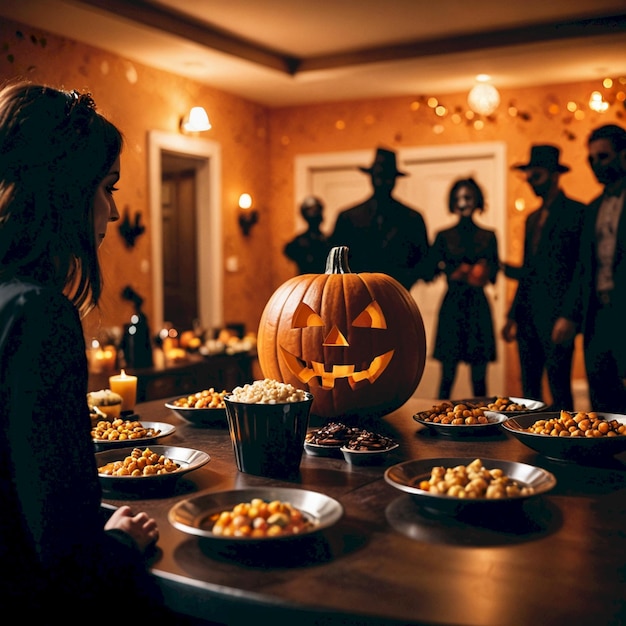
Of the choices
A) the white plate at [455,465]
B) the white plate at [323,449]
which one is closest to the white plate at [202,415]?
the white plate at [323,449]

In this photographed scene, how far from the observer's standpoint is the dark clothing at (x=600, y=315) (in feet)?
12.2

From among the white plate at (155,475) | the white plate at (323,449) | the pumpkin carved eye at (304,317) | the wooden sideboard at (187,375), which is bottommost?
the wooden sideboard at (187,375)

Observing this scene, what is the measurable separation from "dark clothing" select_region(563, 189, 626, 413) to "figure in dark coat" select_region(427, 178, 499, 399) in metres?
0.62

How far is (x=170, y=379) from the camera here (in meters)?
4.32

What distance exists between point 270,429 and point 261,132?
19.0ft

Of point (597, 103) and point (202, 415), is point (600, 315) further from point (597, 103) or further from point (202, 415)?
point (597, 103)

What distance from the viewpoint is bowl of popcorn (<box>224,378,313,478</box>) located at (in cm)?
140

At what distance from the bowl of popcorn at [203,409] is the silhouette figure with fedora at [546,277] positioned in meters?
2.53

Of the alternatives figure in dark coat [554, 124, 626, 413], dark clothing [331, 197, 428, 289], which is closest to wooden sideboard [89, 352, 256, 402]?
dark clothing [331, 197, 428, 289]

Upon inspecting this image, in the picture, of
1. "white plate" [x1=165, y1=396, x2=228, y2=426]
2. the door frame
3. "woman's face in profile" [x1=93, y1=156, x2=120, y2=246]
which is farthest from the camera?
the door frame

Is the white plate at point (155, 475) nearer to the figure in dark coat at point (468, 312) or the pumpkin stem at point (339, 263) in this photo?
the pumpkin stem at point (339, 263)

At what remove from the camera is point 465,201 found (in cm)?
459

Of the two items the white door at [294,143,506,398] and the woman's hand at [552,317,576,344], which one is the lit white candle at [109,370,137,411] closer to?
the woman's hand at [552,317,576,344]

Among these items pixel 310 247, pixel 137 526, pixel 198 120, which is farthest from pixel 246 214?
pixel 137 526
